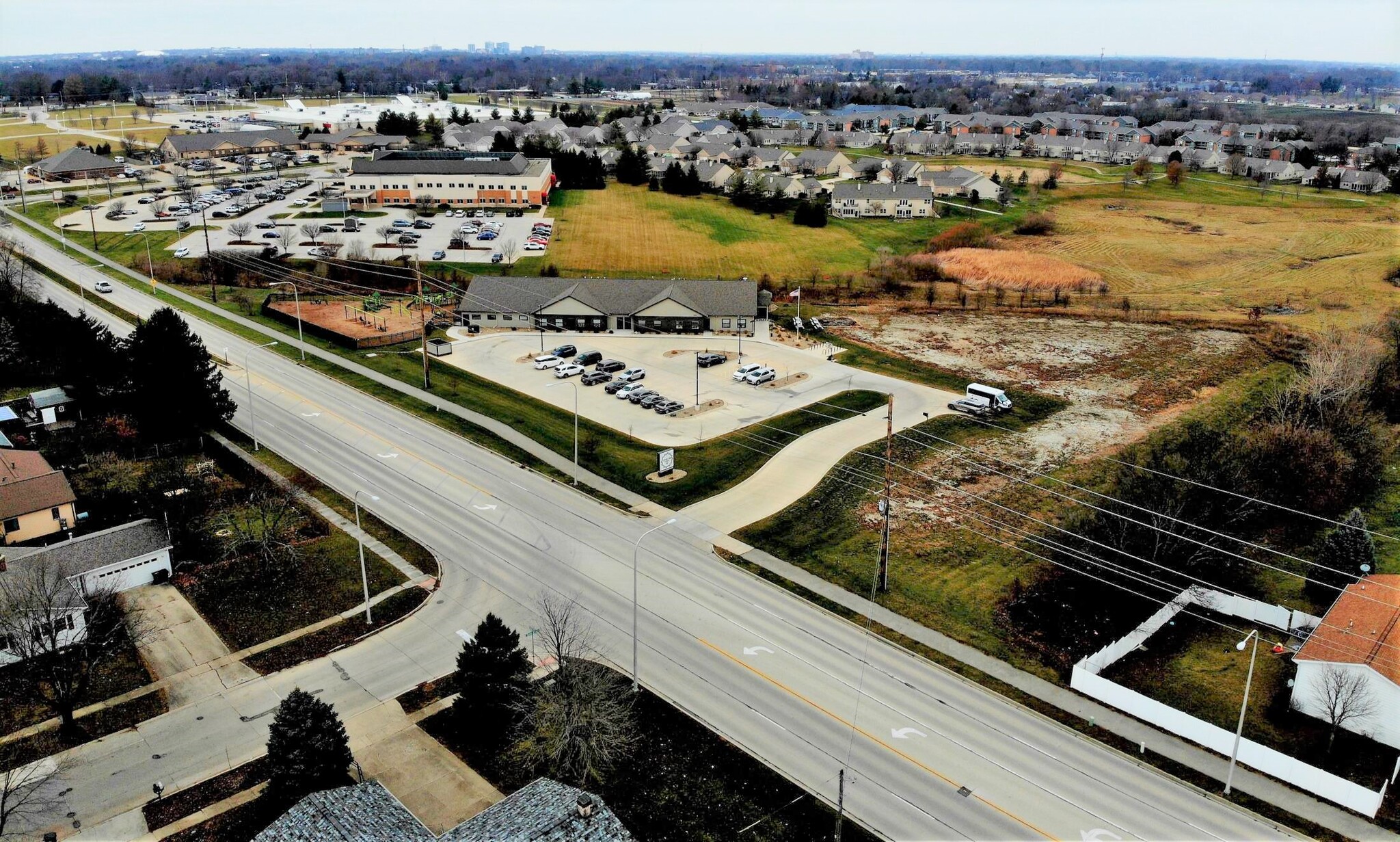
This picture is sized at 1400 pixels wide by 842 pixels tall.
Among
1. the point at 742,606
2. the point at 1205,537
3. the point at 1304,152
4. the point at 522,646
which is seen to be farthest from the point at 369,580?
the point at 1304,152

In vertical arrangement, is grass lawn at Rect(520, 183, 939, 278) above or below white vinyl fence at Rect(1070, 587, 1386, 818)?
above

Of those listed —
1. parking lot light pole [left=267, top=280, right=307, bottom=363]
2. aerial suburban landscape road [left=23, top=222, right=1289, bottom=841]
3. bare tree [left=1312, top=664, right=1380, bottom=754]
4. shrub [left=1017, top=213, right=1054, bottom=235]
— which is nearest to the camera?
aerial suburban landscape road [left=23, top=222, right=1289, bottom=841]

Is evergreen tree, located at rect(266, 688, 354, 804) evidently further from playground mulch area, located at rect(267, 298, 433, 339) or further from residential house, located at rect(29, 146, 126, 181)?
residential house, located at rect(29, 146, 126, 181)

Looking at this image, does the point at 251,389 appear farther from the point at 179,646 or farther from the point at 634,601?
the point at 634,601

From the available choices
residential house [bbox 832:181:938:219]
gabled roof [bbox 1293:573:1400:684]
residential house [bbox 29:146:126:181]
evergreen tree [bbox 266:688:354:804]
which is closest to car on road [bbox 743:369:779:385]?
gabled roof [bbox 1293:573:1400:684]

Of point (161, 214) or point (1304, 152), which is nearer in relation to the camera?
point (161, 214)

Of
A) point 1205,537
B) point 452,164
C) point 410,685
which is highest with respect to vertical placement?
point 452,164

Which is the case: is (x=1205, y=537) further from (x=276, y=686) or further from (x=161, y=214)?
(x=161, y=214)
